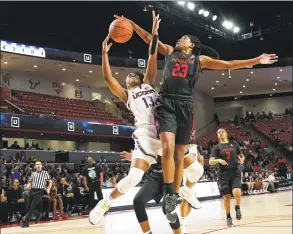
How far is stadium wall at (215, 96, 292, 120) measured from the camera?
131 ft

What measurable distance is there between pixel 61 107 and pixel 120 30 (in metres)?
22.2

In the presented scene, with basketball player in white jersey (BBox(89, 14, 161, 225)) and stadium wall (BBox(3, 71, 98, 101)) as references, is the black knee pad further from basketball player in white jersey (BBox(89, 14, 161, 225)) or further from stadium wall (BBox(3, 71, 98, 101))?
stadium wall (BBox(3, 71, 98, 101))

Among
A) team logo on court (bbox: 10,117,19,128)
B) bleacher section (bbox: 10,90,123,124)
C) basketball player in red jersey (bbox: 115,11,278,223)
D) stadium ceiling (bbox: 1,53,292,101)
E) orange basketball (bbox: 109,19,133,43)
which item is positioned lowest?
basketball player in red jersey (bbox: 115,11,278,223)

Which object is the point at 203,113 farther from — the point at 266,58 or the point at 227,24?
the point at 266,58

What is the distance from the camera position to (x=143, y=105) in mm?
4582

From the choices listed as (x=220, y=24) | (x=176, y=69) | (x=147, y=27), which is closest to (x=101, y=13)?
(x=147, y=27)

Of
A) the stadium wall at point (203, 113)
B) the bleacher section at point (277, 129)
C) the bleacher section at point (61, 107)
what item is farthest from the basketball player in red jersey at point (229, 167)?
the stadium wall at point (203, 113)

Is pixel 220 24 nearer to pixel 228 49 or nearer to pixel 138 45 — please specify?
pixel 228 49

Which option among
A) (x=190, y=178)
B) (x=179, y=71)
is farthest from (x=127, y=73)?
(x=179, y=71)

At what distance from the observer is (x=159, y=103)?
4352 mm

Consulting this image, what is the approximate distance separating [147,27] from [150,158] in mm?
22941

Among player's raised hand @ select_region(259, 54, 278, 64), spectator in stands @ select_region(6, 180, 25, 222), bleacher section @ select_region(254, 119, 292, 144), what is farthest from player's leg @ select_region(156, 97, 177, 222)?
bleacher section @ select_region(254, 119, 292, 144)

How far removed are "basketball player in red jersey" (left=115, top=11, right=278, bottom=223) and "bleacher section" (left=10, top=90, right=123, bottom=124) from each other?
1931 centimetres

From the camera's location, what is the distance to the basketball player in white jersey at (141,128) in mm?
4441
